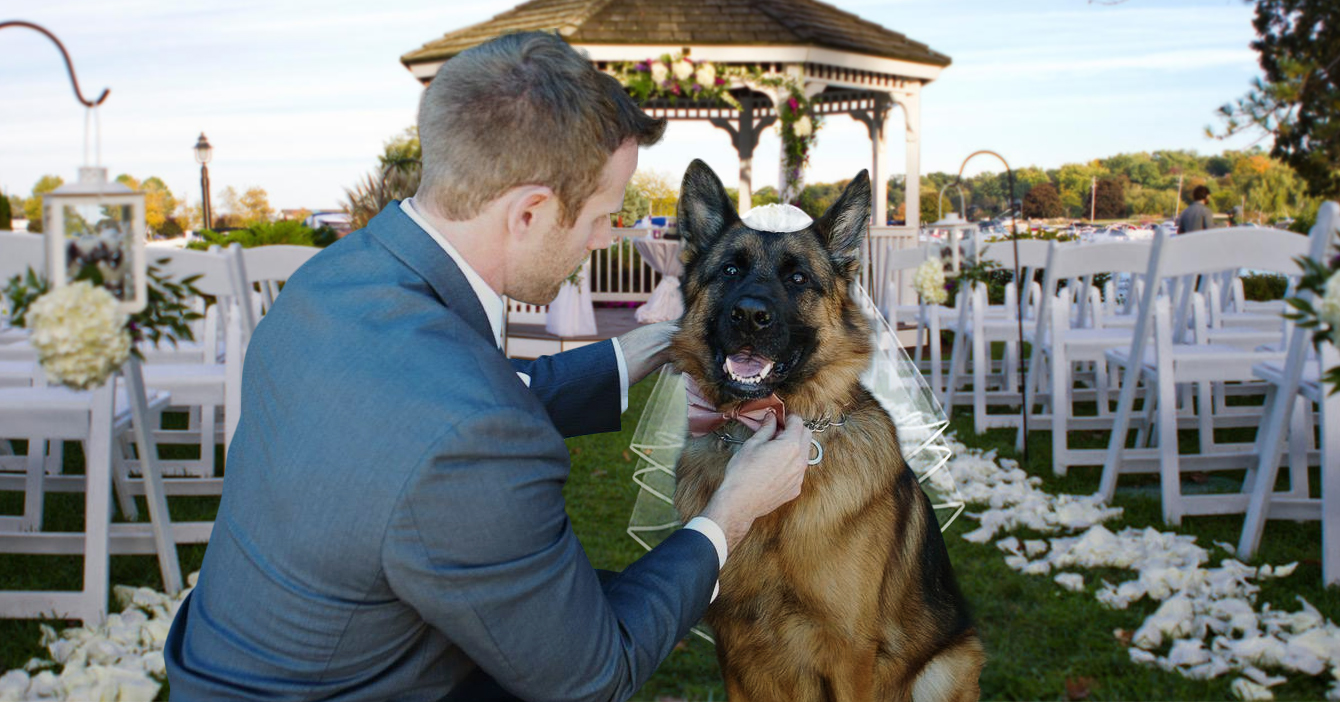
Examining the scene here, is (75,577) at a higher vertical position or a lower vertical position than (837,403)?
lower

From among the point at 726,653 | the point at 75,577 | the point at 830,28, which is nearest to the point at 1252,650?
the point at 726,653

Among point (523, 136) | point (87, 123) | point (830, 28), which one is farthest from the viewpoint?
point (830, 28)

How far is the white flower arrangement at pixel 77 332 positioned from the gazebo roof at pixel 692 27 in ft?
37.8

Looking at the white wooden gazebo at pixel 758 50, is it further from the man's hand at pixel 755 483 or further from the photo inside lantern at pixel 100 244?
the man's hand at pixel 755 483

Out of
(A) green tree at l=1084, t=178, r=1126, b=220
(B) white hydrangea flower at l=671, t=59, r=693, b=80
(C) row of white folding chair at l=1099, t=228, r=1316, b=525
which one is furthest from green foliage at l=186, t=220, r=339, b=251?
(A) green tree at l=1084, t=178, r=1126, b=220

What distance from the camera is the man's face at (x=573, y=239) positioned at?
1861mm

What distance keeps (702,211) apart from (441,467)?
67.3 inches

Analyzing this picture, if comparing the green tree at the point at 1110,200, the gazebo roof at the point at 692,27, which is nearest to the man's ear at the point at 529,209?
the gazebo roof at the point at 692,27

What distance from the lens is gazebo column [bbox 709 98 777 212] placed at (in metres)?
17.3

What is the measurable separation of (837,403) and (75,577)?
3.75m

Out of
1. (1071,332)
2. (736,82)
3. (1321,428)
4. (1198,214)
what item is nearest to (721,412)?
(1321,428)

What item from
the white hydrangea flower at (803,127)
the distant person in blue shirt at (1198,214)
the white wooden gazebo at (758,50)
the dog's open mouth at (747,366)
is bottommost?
the dog's open mouth at (747,366)

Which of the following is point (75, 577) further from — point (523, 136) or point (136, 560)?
point (523, 136)

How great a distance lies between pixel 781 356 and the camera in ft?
8.95
